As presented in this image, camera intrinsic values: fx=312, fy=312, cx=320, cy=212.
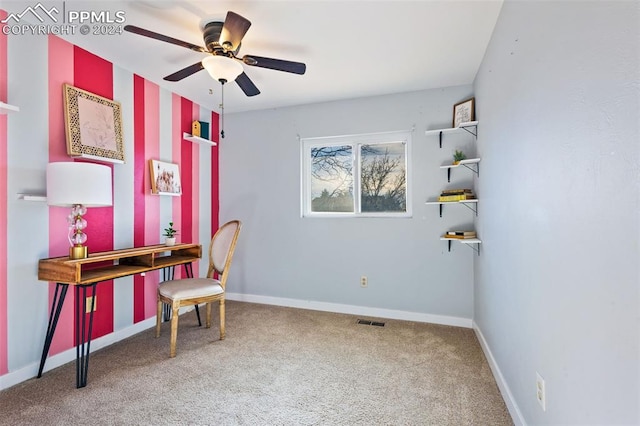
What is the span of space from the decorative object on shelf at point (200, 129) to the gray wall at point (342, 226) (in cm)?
35

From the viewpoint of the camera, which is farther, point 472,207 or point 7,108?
point 472,207

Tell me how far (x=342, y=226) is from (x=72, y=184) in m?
2.42

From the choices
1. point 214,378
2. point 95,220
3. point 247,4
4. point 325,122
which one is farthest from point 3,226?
point 325,122

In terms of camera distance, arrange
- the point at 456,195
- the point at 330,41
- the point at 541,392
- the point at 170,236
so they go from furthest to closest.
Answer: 1. the point at 170,236
2. the point at 456,195
3. the point at 330,41
4. the point at 541,392

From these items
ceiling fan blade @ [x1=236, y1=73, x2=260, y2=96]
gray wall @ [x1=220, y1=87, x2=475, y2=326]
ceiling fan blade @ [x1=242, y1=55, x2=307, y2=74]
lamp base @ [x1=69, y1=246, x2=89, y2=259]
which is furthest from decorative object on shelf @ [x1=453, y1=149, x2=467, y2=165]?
lamp base @ [x1=69, y1=246, x2=89, y2=259]

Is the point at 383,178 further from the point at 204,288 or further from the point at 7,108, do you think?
the point at 7,108

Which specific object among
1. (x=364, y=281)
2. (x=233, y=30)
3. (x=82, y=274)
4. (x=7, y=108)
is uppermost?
(x=233, y=30)

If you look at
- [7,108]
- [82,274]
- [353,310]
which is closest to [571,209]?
[353,310]

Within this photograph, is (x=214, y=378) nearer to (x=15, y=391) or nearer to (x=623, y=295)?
(x=15, y=391)

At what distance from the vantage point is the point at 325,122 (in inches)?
142

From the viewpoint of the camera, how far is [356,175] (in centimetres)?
357

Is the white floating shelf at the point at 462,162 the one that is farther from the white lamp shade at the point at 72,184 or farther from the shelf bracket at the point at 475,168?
the white lamp shade at the point at 72,184

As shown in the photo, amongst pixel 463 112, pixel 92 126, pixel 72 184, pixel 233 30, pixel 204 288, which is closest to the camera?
pixel 233 30

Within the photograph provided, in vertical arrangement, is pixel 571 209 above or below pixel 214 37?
below
